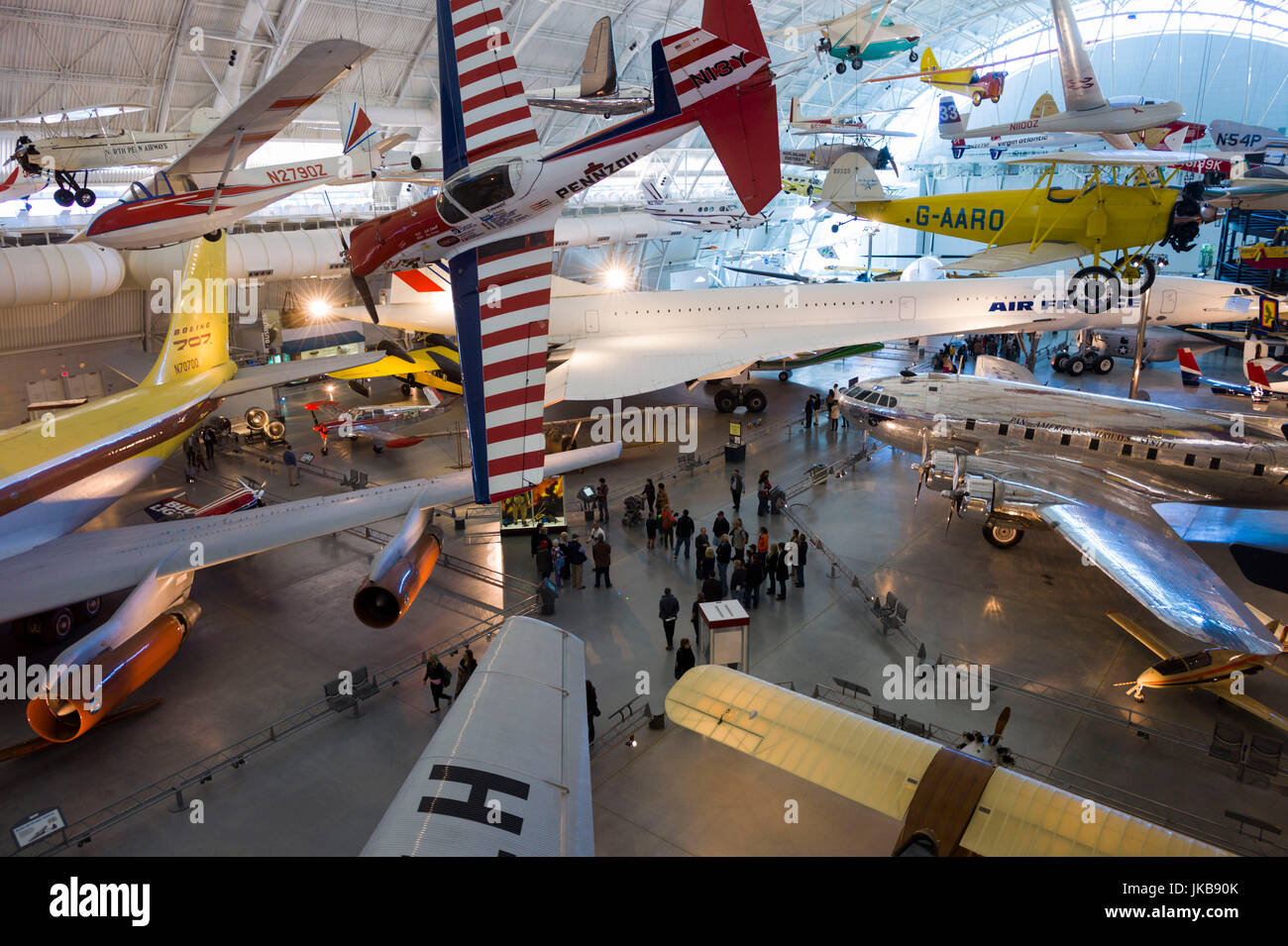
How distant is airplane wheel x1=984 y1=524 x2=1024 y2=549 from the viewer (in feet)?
55.2

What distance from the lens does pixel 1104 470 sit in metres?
15.8

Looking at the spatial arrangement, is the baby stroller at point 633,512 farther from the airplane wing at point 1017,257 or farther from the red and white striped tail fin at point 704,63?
the red and white striped tail fin at point 704,63

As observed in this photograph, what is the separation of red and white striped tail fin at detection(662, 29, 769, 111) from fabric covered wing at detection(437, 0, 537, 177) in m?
1.83

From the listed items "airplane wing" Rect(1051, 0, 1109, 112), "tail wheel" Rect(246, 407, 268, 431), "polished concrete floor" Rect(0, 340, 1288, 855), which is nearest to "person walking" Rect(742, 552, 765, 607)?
"polished concrete floor" Rect(0, 340, 1288, 855)

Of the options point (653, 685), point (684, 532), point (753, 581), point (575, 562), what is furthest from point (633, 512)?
point (653, 685)

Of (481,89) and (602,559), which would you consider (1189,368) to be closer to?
(602,559)

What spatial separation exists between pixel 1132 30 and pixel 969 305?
37.0 m

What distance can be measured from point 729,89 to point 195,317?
1594cm

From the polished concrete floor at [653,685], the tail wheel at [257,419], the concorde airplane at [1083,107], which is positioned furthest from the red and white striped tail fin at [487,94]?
the tail wheel at [257,419]

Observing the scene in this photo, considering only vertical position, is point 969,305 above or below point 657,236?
below

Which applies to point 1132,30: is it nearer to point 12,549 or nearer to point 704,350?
point 704,350

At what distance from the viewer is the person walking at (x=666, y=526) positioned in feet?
56.8
